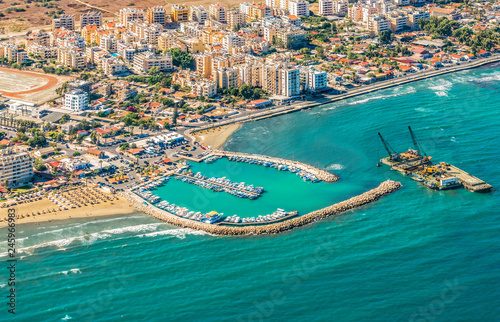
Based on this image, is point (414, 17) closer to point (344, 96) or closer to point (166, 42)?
point (344, 96)

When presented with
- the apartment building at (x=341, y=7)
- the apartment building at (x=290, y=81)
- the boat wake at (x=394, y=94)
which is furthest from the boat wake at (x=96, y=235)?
the apartment building at (x=341, y=7)

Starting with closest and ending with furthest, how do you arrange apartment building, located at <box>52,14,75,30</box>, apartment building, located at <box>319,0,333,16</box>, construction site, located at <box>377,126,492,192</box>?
1. construction site, located at <box>377,126,492,192</box>
2. apartment building, located at <box>52,14,75,30</box>
3. apartment building, located at <box>319,0,333,16</box>

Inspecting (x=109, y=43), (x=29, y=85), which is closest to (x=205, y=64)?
(x=109, y=43)

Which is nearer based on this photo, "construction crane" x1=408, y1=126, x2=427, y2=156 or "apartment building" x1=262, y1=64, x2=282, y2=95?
"construction crane" x1=408, y1=126, x2=427, y2=156

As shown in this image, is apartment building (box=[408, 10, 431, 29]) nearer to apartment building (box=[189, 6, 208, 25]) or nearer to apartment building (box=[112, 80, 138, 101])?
apartment building (box=[189, 6, 208, 25])

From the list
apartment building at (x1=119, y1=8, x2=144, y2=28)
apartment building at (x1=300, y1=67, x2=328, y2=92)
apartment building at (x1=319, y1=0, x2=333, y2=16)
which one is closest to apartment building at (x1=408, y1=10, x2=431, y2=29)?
apartment building at (x1=319, y1=0, x2=333, y2=16)

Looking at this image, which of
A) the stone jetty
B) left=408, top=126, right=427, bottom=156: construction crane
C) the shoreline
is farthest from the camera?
the shoreline

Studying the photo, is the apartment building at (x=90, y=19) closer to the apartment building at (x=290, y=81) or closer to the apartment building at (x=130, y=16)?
the apartment building at (x=130, y=16)
